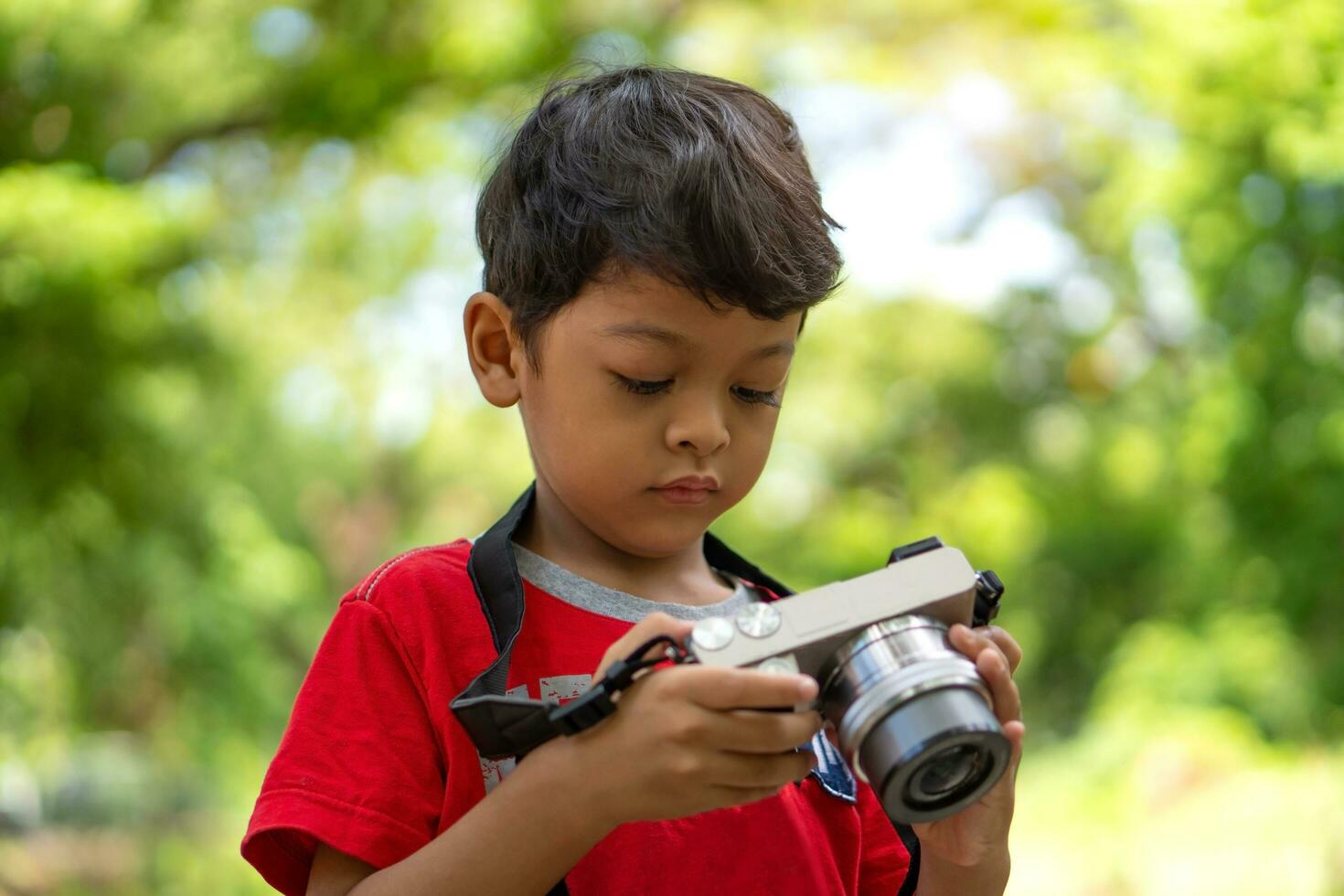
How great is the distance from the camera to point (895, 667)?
2.49 feet

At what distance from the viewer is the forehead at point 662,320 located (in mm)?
930

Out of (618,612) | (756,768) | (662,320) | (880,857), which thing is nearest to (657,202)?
(662,320)

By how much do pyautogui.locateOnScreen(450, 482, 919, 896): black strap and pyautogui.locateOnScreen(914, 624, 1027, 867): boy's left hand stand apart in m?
0.08

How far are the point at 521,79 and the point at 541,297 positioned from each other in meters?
3.24

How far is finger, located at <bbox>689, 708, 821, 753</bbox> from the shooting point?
0.76m

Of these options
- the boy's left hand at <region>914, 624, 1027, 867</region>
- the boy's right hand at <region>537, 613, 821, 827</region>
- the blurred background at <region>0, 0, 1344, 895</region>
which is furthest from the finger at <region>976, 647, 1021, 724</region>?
the blurred background at <region>0, 0, 1344, 895</region>

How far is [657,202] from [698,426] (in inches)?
6.7

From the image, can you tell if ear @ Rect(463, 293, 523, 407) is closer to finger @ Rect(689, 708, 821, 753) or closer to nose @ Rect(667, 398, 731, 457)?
nose @ Rect(667, 398, 731, 457)

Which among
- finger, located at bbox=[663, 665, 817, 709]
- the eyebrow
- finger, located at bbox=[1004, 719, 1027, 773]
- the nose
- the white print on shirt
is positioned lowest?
finger, located at bbox=[1004, 719, 1027, 773]

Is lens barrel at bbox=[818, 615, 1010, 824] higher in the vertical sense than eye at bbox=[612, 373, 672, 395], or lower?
lower

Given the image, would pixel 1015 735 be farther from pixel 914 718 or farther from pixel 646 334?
pixel 646 334

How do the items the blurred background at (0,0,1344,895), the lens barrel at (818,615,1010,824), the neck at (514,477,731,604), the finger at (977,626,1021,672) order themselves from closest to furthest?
1. the lens barrel at (818,615,1010,824)
2. the finger at (977,626,1021,672)
3. the neck at (514,477,731,604)
4. the blurred background at (0,0,1344,895)

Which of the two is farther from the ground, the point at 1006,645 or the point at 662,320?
the point at 662,320

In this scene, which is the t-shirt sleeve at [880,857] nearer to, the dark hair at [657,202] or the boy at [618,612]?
the boy at [618,612]
